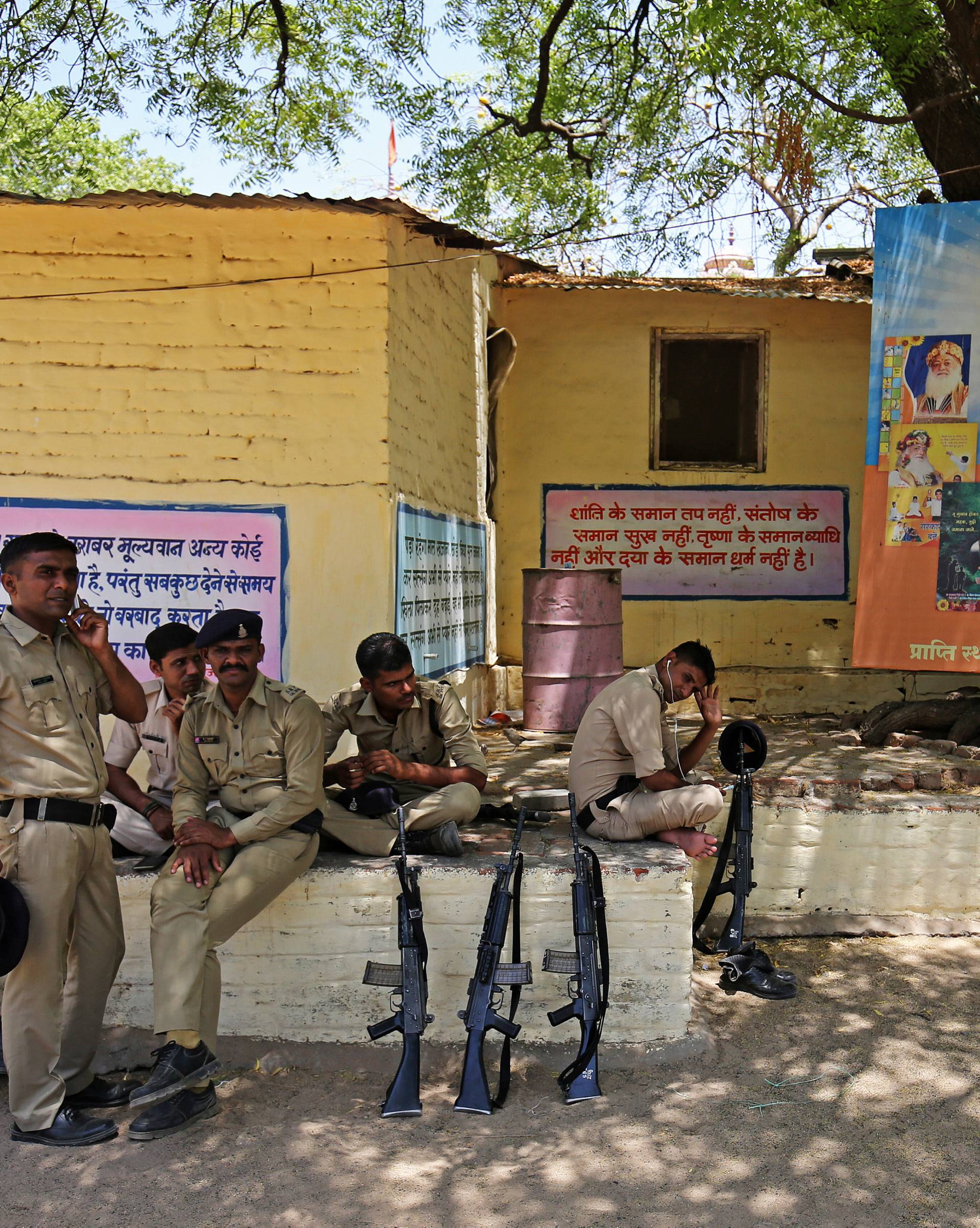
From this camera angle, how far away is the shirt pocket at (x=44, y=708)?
128 inches

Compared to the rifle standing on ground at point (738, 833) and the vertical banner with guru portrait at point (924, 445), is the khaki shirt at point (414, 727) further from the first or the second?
the vertical banner with guru portrait at point (924, 445)

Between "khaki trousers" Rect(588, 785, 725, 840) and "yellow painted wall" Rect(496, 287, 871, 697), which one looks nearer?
"khaki trousers" Rect(588, 785, 725, 840)

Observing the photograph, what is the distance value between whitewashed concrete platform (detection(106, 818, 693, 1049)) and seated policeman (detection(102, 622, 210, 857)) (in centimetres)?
50

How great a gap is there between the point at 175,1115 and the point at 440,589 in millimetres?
3607

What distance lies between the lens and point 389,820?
417 cm

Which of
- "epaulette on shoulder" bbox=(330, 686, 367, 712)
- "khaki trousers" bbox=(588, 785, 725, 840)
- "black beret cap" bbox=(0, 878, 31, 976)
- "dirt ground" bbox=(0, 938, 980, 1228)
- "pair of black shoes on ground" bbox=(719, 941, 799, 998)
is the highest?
"epaulette on shoulder" bbox=(330, 686, 367, 712)

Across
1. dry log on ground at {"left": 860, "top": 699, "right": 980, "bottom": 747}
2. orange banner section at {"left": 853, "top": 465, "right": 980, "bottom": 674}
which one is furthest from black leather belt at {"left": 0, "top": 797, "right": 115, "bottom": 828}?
dry log on ground at {"left": 860, "top": 699, "right": 980, "bottom": 747}

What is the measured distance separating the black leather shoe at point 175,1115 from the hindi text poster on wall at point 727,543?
18.9ft

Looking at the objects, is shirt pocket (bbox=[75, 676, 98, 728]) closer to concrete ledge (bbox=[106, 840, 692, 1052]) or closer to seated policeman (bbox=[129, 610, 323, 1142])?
seated policeman (bbox=[129, 610, 323, 1142])

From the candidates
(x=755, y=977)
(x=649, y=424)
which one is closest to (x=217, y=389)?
(x=755, y=977)

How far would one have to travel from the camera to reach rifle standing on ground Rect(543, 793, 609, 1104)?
3.52m

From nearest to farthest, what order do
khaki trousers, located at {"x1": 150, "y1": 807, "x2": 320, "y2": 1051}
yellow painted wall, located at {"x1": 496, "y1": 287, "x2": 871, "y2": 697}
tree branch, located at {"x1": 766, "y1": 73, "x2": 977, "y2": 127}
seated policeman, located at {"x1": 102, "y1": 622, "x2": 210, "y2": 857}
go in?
khaki trousers, located at {"x1": 150, "y1": 807, "x2": 320, "y2": 1051} → seated policeman, located at {"x1": 102, "y1": 622, "x2": 210, "y2": 857} → tree branch, located at {"x1": 766, "y1": 73, "x2": 977, "y2": 127} → yellow painted wall, located at {"x1": 496, "y1": 287, "x2": 871, "y2": 697}

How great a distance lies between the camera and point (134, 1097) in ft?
10.6

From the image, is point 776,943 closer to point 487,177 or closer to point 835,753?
point 835,753
